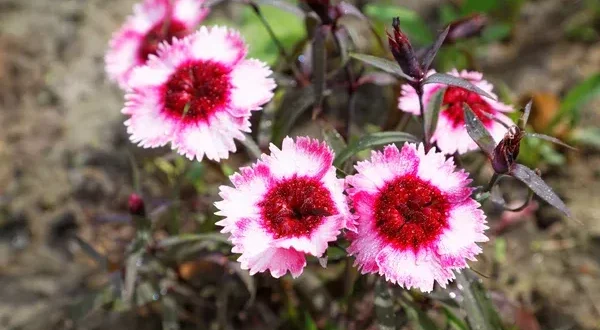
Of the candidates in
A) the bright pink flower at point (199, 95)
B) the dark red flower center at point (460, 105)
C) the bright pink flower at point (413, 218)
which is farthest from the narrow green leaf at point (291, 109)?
the bright pink flower at point (413, 218)

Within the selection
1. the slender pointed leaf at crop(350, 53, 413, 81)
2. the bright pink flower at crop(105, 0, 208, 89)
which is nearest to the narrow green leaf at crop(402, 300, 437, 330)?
the slender pointed leaf at crop(350, 53, 413, 81)

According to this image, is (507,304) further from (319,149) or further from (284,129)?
(319,149)

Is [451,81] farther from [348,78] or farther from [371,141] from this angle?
[348,78]

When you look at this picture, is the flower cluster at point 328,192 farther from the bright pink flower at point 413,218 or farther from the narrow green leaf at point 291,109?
the narrow green leaf at point 291,109

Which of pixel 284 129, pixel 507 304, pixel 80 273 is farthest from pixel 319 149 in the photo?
pixel 80 273

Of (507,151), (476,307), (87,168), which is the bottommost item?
(476,307)

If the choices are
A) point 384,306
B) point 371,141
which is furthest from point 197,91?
point 384,306

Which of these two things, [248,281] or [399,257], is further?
[248,281]
